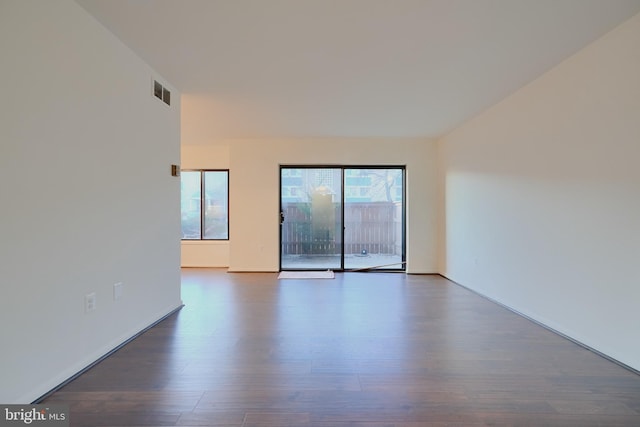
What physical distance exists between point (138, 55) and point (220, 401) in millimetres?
2916

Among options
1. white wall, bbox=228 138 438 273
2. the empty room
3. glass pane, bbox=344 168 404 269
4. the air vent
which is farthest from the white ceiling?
glass pane, bbox=344 168 404 269

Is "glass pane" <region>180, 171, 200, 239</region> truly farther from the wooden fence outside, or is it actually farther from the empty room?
the empty room

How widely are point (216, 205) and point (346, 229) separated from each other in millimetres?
2792

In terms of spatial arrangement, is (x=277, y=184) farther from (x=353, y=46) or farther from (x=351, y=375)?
(x=351, y=375)

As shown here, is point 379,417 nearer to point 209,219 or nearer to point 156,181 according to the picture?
point 156,181

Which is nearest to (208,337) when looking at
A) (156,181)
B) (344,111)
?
(156,181)

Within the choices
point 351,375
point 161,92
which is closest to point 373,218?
point 351,375

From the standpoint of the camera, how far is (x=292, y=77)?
2.96m

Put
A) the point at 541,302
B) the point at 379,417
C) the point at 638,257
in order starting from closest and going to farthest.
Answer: the point at 379,417 → the point at 638,257 → the point at 541,302

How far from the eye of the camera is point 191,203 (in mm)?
6055

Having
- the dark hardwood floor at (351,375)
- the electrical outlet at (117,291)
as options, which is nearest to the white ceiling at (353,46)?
the electrical outlet at (117,291)

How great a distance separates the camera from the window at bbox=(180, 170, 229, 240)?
6.05 metres

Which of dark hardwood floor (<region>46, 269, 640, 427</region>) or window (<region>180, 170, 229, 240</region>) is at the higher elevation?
window (<region>180, 170, 229, 240</region>)

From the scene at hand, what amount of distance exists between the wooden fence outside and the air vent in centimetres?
292
